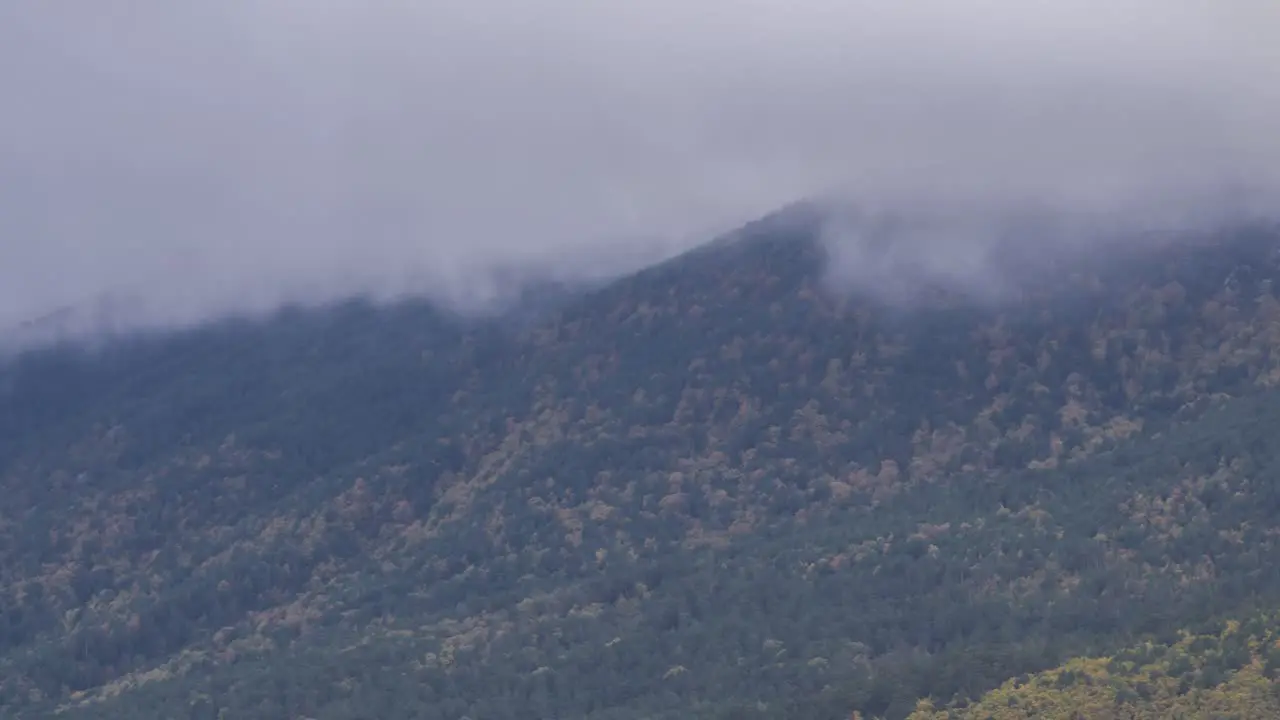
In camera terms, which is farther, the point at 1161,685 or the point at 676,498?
the point at 676,498

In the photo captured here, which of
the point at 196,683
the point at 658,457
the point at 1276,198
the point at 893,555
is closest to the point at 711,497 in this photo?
the point at 658,457

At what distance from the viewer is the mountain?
356 feet

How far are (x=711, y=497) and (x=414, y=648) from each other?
65.6ft

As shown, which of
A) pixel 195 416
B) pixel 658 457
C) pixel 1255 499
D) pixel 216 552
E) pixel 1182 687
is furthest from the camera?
pixel 195 416

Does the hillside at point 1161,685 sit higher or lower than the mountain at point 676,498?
lower

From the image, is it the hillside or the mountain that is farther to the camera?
the mountain

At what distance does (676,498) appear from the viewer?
131 metres

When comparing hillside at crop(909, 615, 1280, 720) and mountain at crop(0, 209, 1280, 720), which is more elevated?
mountain at crop(0, 209, 1280, 720)

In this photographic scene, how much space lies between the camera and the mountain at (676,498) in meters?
109

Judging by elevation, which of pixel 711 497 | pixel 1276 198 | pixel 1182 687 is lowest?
pixel 1182 687

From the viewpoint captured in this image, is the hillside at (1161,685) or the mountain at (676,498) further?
the mountain at (676,498)

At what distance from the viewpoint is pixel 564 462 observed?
137m

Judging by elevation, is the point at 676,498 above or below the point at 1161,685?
above

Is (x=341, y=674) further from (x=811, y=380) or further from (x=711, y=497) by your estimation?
→ (x=811, y=380)
